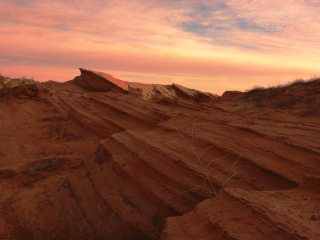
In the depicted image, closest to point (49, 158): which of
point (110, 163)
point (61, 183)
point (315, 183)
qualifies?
point (61, 183)

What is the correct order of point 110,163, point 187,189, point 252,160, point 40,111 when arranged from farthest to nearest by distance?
1. point 40,111
2. point 110,163
3. point 252,160
4. point 187,189

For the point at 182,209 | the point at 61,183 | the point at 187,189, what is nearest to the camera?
the point at 182,209

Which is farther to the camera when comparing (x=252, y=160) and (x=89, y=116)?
(x=89, y=116)

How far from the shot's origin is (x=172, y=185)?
312 cm

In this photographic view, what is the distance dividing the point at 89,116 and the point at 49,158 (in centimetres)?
265

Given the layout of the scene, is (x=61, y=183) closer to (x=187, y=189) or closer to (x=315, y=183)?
(x=187, y=189)

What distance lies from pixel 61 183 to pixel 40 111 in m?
8.36

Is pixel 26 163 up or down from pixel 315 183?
down

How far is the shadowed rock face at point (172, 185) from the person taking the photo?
76.0 inches

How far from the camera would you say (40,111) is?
38.3ft

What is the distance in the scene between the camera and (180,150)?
375cm

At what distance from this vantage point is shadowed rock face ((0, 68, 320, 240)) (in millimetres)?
1931

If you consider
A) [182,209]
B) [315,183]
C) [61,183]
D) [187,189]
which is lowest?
[61,183]

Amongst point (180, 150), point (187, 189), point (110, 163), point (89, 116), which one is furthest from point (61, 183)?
point (89, 116)
